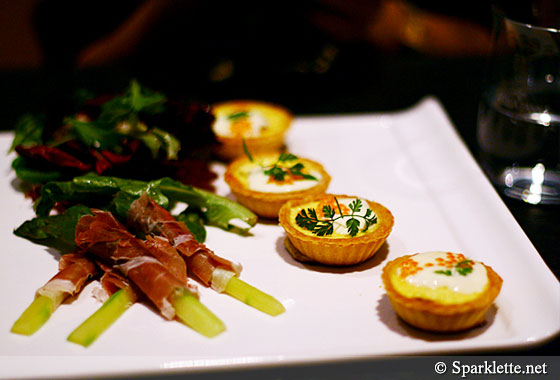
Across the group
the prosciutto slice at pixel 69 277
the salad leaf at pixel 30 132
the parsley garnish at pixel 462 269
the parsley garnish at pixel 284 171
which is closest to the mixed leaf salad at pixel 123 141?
the salad leaf at pixel 30 132

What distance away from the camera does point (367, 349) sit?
185cm

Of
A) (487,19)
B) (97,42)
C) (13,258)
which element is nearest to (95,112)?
(13,258)

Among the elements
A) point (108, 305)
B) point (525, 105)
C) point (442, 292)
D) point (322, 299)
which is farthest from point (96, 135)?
point (525, 105)

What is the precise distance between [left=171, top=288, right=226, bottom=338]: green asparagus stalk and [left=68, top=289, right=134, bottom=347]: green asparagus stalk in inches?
7.6

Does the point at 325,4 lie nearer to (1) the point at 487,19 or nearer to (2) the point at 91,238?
(1) the point at 487,19

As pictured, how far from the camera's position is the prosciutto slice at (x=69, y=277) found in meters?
2.11

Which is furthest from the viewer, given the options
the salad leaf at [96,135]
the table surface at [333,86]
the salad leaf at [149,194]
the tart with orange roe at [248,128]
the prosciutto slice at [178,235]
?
the table surface at [333,86]

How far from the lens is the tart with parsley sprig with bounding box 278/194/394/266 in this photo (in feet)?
7.46

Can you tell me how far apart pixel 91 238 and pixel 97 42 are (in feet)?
13.4

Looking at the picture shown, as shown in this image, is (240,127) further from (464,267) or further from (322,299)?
(464,267)

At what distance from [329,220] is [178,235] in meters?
0.60

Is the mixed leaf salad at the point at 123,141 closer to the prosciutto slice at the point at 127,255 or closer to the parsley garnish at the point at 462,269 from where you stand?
the prosciutto slice at the point at 127,255

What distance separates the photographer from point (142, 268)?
2.12m

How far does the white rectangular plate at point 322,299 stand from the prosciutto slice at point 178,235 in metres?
0.10
